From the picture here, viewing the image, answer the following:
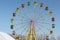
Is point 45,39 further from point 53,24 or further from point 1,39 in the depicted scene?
point 1,39

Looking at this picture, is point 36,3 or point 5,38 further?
point 5,38

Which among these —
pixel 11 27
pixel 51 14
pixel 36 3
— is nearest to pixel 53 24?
pixel 51 14

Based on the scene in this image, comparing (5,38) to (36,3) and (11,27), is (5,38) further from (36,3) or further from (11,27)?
(36,3)

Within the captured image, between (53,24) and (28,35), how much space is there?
357 centimetres

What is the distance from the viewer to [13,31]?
30.2 m

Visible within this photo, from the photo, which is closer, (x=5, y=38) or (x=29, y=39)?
(x=29, y=39)

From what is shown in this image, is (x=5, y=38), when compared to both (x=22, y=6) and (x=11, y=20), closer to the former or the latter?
(x=11, y=20)

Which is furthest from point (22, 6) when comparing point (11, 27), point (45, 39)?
point (45, 39)

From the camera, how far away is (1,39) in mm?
30656

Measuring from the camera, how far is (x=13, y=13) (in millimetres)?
31172

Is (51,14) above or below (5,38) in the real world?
above

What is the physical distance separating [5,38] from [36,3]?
668 cm

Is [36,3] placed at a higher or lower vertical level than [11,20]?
higher

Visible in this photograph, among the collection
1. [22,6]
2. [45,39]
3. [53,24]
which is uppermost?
[22,6]
